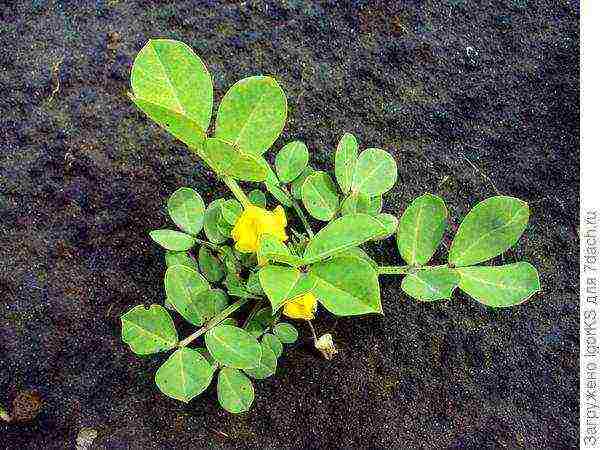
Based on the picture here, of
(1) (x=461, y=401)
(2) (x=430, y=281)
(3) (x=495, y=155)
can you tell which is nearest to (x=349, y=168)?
(2) (x=430, y=281)

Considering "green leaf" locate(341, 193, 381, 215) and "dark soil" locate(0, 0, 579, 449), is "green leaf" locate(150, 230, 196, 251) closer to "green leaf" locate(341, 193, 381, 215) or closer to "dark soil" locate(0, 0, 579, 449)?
"dark soil" locate(0, 0, 579, 449)

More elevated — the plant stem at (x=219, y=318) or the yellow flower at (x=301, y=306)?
the yellow flower at (x=301, y=306)

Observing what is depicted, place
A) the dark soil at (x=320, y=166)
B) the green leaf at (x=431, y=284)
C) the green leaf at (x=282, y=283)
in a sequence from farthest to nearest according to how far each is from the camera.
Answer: the dark soil at (x=320, y=166)
the green leaf at (x=431, y=284)
the green leaf at (x=282, y=283)

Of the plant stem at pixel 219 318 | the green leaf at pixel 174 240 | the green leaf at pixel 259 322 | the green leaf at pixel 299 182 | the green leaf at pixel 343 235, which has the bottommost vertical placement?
the green leaf at pixel 259 322

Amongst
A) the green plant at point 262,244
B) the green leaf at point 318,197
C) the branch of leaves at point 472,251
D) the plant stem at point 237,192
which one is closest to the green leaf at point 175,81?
the green plant at point 262,244

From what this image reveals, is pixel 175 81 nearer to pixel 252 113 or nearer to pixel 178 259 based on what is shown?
pixel 252 113

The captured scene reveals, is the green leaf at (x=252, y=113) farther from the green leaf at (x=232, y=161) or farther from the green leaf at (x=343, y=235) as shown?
the green leaf at (x=343, y=235)

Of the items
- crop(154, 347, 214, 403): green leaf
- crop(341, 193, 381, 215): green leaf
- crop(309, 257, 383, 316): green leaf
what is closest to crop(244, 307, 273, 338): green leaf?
crop(154, 347, 214, 403): green leaf

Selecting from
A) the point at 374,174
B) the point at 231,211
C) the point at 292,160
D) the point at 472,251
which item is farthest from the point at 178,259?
the point at 472,251
